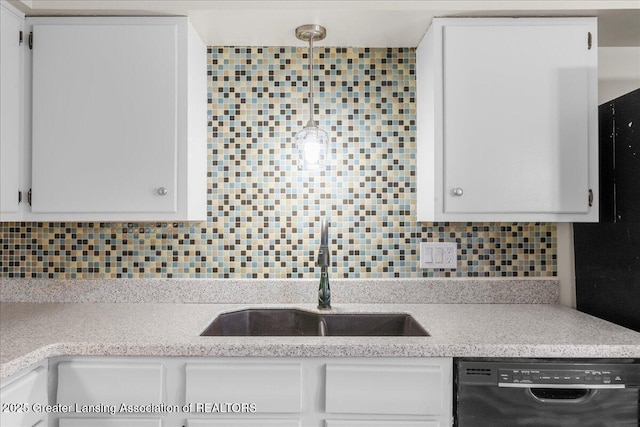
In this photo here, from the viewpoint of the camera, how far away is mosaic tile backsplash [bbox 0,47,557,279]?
6.60ft

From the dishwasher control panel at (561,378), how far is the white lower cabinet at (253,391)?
6.7 inches

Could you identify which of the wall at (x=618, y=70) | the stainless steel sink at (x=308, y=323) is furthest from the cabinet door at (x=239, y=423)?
the wall at (x=618, y=70)

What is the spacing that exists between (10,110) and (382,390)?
1.55 meters

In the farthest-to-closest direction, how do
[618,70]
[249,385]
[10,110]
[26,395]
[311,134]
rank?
[618,70], [311,134], [10,110], [249,385], [26,395]

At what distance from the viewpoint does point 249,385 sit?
4.48 ft

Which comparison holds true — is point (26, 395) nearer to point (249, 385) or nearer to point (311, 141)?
point (249, 385)

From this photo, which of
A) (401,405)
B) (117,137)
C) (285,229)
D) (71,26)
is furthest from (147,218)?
(401,405)

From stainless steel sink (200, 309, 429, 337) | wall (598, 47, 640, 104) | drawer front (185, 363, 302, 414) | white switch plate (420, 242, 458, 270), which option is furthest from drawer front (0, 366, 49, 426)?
wall (598, 47, 640, 104)

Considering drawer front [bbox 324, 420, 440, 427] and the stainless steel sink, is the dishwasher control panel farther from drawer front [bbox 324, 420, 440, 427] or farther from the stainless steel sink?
the stainless steel sink

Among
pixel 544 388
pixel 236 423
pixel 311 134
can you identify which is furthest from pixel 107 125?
pixel 544 388

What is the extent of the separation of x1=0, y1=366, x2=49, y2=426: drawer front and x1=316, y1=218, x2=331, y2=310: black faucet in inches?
36.7

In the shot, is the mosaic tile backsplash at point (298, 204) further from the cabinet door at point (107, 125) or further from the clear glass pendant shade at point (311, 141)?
the cabinet door at point (107, 125)

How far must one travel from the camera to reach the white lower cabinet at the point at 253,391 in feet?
4.47

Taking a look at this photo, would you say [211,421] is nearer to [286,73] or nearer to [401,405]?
[401,405]
